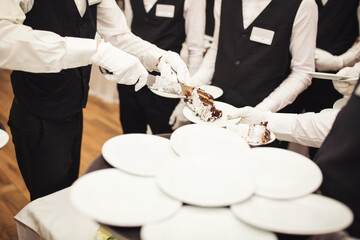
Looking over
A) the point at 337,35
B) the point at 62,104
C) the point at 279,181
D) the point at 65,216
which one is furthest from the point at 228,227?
the point at 337,35

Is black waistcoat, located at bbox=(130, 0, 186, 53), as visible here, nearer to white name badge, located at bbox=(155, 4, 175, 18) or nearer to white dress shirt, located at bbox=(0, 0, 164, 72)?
white name badge, located at bbox=(155, 4, 175, 18)

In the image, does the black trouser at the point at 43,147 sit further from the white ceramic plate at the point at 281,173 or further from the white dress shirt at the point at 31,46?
the white ceramic plate at the point at 281,173

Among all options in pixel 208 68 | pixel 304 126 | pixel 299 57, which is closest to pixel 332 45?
pixel 299 57

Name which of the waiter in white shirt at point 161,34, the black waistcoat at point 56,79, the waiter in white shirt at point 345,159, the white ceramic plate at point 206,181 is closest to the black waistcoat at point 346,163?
the waiter in white shirt at point 345,159

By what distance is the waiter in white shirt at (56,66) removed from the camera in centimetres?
101

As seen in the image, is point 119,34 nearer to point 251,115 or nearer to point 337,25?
point 251,115

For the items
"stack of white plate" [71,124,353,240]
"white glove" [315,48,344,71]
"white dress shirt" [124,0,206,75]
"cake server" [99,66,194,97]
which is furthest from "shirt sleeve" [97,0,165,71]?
"white glove" [315,48,344,71]

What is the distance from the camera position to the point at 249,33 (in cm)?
153

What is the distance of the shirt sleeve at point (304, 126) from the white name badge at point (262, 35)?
1.76 feet

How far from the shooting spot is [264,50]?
1.52 metres

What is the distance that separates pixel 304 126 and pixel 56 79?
1.05 m

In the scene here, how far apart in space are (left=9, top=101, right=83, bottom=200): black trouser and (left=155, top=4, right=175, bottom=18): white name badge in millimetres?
825

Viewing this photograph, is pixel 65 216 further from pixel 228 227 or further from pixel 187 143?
pixel 228 227

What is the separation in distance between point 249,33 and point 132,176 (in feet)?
3.66
